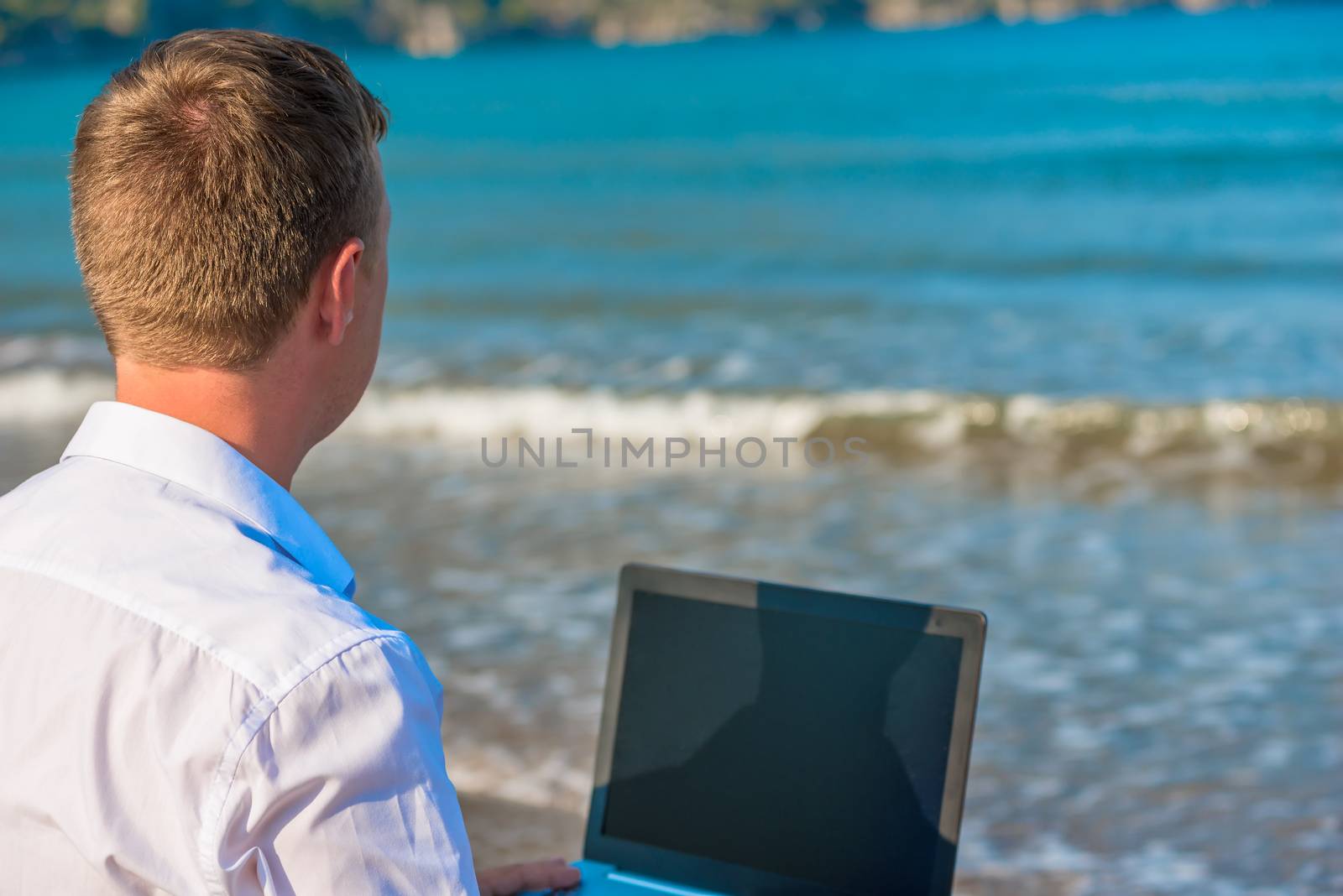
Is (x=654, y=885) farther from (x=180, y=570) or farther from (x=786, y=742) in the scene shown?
(x=180, y=570)

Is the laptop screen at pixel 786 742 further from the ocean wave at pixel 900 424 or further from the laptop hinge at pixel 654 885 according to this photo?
the ocean wave at pixel 900 424

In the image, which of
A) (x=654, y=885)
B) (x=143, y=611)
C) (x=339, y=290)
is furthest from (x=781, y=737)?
(x=143, y=611)

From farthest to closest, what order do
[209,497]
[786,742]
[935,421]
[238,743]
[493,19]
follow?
[493,19], [935,421], [786,742], [209,497], [238,743]


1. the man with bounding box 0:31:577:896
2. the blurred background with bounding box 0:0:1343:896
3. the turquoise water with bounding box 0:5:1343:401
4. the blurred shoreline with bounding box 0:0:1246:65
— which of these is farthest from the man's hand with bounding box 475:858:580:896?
the blurred shoreline with bounding box 0:0:1246:65

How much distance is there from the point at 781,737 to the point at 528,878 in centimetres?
39

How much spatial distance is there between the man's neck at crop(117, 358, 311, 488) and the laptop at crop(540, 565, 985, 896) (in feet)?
2.71

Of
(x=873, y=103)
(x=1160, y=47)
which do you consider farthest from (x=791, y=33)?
(x=873, y=103)

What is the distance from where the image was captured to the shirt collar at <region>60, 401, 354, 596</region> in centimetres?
112

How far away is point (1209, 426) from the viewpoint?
7762 mm

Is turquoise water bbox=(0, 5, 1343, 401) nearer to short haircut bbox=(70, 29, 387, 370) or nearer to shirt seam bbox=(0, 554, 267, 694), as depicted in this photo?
short haircut bbox=(70, 29, 387, 370)

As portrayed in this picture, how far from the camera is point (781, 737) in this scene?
1.86 meters

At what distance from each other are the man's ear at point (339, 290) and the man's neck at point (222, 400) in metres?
0.07

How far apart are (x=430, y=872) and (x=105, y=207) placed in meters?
0.62

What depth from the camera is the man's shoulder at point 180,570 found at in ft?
3.18
